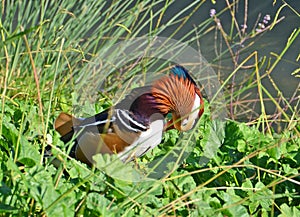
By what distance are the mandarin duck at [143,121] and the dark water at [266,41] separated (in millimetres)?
1410

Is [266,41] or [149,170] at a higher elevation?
[149,170]

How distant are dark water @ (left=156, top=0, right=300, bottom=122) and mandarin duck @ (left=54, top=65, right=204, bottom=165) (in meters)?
1.41

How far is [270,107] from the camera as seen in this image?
3.63m

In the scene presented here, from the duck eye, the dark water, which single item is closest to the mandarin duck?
the duck eye

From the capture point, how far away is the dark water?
3641 millimetres

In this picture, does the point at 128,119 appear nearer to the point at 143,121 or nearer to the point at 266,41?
the point at 143,121

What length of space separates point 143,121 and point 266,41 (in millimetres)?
2046

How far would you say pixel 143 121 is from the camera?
2.03 m

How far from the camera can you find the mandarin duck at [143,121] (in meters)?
1.99

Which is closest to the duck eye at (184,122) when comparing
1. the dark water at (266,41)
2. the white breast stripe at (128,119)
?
the white breast stripe at (128,119)

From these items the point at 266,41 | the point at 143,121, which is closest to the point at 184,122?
the point at 143,121

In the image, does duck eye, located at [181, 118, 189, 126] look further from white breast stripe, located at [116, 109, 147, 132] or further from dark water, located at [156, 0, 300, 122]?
dark water, located at [156, 0, 300, 122]

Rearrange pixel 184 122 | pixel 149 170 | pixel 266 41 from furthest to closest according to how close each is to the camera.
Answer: pixel 266 41 < pixel 184 122 < pixel 149 170

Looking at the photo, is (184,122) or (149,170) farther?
(184,122)
